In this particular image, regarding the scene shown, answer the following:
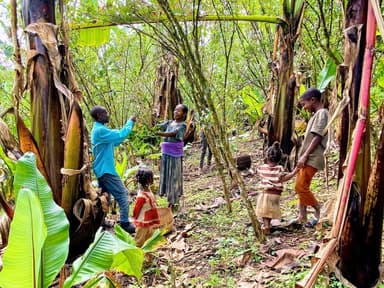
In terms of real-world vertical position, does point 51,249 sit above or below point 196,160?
above

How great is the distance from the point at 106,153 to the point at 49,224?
239 centimetres

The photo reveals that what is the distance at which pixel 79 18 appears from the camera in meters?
4.34

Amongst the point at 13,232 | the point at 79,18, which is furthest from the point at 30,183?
the point at 79,18

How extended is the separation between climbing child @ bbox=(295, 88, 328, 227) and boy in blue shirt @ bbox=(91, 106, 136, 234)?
6.00ft

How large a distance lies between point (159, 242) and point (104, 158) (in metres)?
1.74

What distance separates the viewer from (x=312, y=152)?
11.1 ft

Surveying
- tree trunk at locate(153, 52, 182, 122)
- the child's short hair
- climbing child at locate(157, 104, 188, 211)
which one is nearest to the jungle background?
the child's short hair

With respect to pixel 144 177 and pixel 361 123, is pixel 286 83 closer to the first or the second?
pixel 144 177

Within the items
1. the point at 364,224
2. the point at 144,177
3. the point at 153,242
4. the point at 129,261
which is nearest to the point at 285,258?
the point at 153,242

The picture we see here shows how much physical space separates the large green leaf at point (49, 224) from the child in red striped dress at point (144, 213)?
1.54m

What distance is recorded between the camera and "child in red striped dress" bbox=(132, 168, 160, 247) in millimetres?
3346

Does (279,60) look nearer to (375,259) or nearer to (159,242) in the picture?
(159,242)

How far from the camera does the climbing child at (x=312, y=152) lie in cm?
335

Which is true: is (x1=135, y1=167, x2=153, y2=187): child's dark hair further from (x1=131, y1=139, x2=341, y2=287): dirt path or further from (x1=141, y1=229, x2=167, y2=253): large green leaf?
(x1=141, y1=229, x2=167, y2=253): large green leaf
